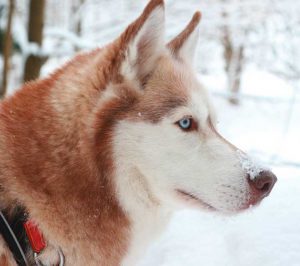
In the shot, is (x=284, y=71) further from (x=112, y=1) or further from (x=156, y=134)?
(x=156, y=134)

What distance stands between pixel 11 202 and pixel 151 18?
0.89 m

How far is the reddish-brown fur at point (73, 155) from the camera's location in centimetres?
181

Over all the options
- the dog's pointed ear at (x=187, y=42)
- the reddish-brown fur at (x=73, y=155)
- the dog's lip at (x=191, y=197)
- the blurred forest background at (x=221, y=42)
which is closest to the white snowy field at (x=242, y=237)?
the dog's lip at (x=191, y=197)

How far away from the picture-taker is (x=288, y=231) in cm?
266

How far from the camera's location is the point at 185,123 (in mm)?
2006

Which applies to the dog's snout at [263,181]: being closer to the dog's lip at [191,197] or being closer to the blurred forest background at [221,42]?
the dog's lip at [191,197]

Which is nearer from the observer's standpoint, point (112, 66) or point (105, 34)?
point (112, 66)

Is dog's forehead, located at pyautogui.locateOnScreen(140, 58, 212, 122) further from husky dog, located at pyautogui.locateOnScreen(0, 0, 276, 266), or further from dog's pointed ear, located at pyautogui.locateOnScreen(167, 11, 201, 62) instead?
dog's pointed ear, located at pyautogui.locateOnScreen(167, 11, 201, 62)

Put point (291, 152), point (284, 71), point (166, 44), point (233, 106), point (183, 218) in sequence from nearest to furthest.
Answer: point (166, 44)
point (183, 218)
point (291, 152)
point (284, 71)
point (233, 106)

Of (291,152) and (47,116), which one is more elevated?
(47,116)

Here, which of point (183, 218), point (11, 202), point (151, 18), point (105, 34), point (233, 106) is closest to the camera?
point (11, 202)

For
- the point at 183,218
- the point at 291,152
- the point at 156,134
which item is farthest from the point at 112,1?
the point at 156,134

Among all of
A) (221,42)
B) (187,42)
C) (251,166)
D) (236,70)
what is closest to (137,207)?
(251,166)

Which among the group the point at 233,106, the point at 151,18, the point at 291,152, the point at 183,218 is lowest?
the point at 233,106
